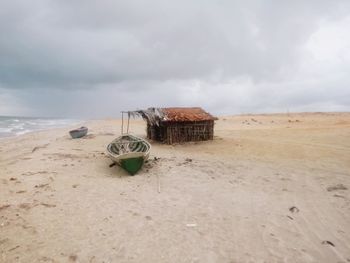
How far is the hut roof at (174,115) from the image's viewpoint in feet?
64.6

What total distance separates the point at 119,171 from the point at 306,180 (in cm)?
687

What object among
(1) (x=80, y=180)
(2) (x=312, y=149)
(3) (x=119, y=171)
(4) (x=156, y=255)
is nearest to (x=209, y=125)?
(2) (x=312, y=149)

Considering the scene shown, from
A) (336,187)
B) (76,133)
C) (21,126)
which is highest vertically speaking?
(76,133)

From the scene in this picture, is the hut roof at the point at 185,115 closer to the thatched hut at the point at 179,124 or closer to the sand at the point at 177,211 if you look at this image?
the thatched hut at the point at 179,124

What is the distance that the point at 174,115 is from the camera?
66.5 feet

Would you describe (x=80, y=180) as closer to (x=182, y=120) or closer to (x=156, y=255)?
(x=156, y=255)

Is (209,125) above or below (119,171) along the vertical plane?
above

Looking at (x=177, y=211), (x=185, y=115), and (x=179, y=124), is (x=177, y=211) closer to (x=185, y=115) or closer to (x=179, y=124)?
(x=179, y=124)

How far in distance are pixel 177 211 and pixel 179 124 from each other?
1177cm

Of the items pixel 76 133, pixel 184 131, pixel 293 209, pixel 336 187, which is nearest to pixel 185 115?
pixel 184 131

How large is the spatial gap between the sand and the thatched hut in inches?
202

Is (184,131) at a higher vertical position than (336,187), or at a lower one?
higher

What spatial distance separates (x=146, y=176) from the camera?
1215 centimetres

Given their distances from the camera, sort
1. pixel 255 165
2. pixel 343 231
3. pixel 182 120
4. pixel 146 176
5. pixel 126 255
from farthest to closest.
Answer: pixel 182 120 → pixel 255 165 → pixel 146 176 → pixel 343 231 → pixel 126 255
